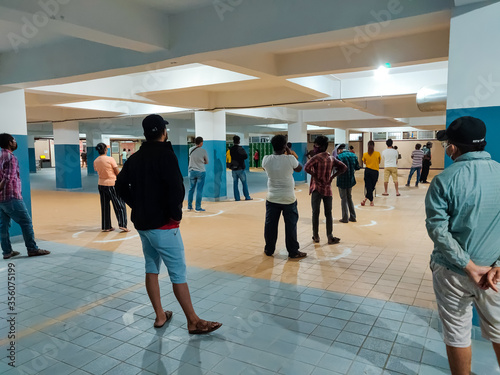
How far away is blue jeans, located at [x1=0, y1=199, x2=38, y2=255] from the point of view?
4.98 metres

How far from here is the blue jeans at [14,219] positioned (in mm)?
4977

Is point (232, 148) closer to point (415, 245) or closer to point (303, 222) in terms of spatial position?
point (303, 222)

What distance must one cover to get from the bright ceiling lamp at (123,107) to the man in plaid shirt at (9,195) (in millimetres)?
5926

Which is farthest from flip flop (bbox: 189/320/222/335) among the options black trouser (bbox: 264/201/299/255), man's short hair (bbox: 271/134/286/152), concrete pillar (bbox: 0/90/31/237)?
concrete pillar (bbox: 0/90/31/237)

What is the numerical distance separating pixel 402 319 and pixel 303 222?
171 inches

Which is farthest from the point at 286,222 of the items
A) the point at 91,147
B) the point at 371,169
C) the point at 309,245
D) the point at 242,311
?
the point at 91,147

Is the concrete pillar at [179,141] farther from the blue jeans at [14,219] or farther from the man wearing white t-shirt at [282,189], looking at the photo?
the man wearing white t-shirt at [282,189]

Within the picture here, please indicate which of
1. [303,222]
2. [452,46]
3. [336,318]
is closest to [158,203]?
[336,318]

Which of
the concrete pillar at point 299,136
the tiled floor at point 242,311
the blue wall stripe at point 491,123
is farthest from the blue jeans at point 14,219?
the concrete pillar at point 299,136

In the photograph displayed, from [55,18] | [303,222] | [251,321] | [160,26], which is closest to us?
[251,321]

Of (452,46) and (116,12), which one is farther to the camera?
(116,12)

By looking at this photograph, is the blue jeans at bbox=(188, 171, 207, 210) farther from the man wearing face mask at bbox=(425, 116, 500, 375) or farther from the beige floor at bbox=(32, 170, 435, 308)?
the man wearing face mask at bbox=(425, 116, 500, 375)

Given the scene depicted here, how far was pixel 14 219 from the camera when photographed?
16.7 feet

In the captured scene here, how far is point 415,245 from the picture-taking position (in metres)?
5.75
